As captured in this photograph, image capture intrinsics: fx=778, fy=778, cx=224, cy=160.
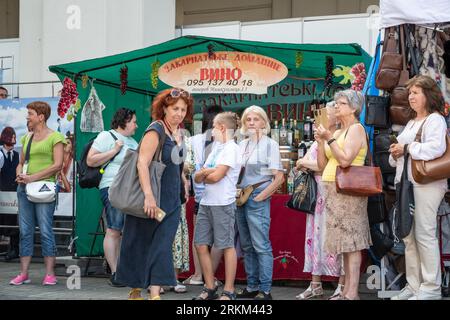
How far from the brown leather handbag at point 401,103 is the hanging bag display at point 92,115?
4048 mm

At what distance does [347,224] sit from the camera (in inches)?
264

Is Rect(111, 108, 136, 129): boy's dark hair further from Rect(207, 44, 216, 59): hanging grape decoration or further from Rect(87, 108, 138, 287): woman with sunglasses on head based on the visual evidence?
Rect(207, 44, 216, 59): hanging grape decoration

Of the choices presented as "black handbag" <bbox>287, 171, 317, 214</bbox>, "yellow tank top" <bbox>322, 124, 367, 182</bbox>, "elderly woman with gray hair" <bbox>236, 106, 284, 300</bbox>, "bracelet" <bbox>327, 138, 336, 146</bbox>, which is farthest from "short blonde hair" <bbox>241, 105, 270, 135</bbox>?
"bracelet" <bbox>327, 138, 336, 146</bbox>

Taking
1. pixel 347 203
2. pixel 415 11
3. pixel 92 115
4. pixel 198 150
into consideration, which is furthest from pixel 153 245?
pixel 92 115

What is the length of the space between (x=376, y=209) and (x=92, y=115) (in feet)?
13.7

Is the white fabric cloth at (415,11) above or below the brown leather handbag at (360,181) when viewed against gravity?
above

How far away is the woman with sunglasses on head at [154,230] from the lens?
5993mm

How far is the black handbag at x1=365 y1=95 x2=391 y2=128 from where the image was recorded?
22.7ft

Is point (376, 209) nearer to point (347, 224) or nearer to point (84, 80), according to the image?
point (347, 224)

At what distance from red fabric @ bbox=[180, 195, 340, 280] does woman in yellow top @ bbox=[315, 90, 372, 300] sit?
4.35ft

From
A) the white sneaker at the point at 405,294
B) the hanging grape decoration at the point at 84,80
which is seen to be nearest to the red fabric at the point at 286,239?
the white sneaker at the point at 405,294

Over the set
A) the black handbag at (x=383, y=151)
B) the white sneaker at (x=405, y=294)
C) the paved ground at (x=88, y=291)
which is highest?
the black handbag at (x=383, y=151)

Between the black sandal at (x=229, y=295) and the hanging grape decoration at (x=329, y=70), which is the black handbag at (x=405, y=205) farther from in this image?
the hanging grape decoration at (x=329, y=70)
